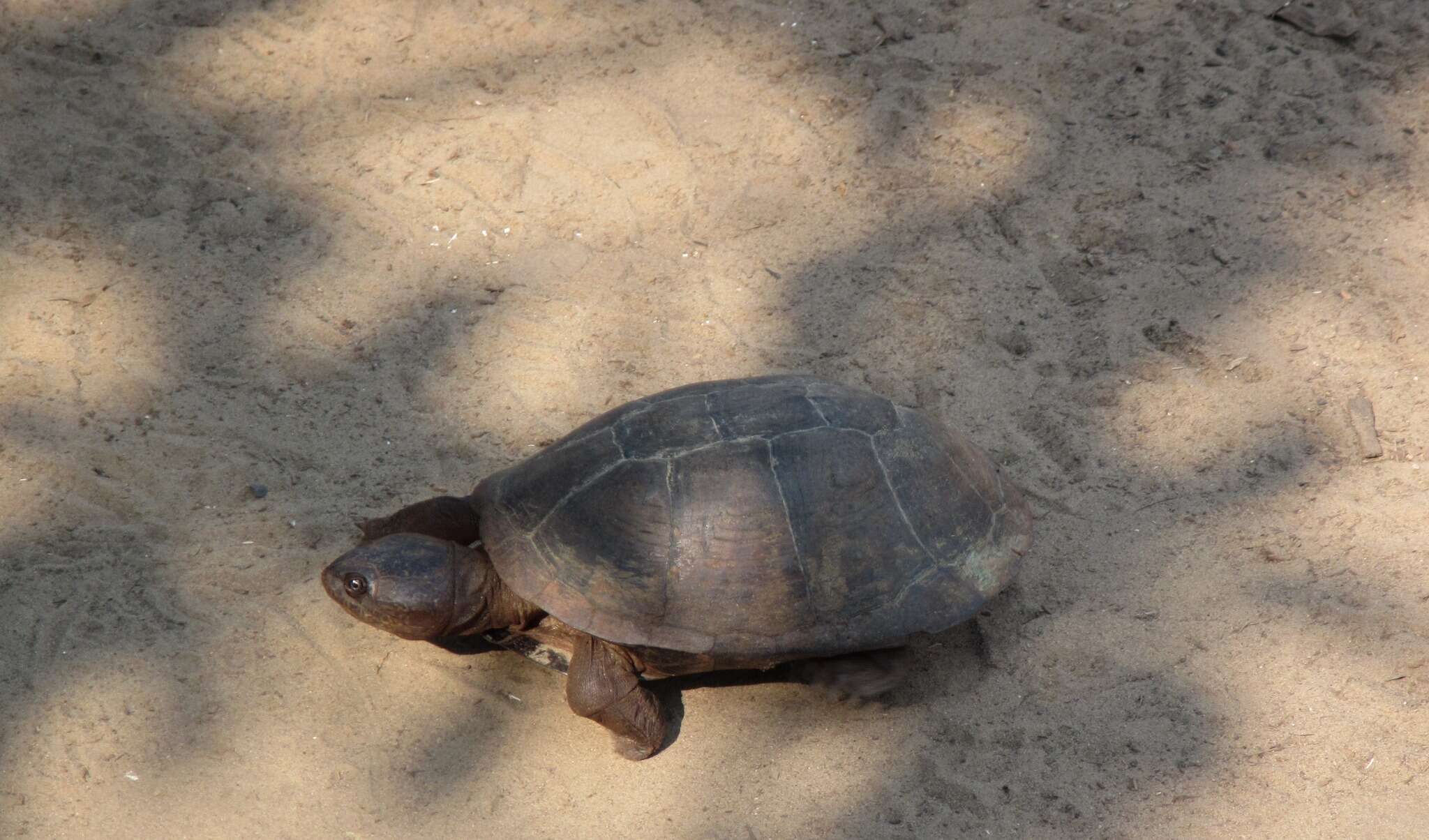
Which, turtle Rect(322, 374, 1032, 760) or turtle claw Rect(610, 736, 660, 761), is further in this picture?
turtle claw Rect(610, 736, 660, 761)

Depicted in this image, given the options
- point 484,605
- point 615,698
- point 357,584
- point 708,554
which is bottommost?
point 615,698

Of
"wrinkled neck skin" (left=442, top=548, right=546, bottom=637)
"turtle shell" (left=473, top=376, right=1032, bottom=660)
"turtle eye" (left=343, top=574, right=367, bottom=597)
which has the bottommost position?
"wrinkled neck skin" (left=442, top=548, right=546, bottom=637)

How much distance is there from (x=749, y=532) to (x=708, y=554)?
15 centimetres

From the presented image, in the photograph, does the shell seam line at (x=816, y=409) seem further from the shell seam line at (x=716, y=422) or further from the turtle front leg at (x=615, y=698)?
the turtle front leg at (x=615, y=698)

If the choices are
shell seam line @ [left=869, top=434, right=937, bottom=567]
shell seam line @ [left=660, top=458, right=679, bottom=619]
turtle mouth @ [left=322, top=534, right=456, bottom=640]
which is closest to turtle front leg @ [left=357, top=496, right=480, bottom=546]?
turtle mouth @ [left=322, top=534, right=456, bottom=640]

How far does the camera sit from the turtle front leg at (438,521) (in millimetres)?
3781

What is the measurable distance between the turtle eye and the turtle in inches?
0.5

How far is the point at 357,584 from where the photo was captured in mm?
3447

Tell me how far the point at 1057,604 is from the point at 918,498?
78 cm

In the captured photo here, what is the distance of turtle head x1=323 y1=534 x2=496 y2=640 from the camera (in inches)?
135

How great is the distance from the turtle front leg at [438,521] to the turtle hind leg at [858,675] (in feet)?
4.25

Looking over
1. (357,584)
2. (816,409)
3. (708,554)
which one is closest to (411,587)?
(357,584)

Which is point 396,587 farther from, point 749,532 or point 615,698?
point 749,532

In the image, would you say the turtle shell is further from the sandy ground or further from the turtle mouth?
the sandy ground
